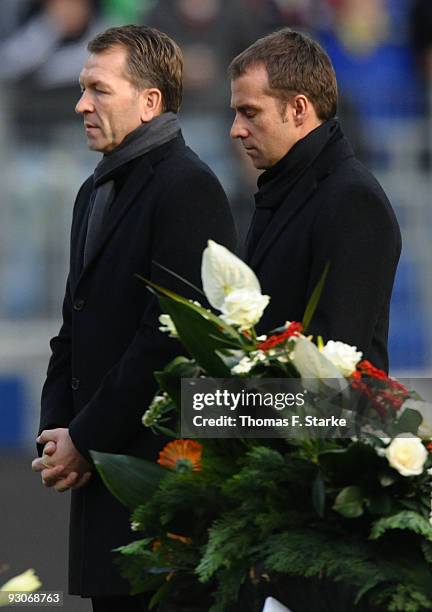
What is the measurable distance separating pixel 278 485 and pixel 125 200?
1.40 meters

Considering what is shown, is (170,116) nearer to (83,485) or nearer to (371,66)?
(83,485)

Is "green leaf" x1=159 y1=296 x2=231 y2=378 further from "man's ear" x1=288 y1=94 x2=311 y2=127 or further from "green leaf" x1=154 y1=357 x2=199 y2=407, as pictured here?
"man's ear" x1=288 y1=94 x2=311 y2=127

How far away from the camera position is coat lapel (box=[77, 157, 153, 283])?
3.74 metres

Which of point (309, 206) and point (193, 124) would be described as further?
point (193, 124)

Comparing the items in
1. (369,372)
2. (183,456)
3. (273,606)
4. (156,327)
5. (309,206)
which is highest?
(309,206)

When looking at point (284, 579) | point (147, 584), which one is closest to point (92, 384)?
point (147, 584)

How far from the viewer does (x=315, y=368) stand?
8.27ft

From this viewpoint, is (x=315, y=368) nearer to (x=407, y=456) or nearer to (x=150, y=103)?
(x=407, y=456)

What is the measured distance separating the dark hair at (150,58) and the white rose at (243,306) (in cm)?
128

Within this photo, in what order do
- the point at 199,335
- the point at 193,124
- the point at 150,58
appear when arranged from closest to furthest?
1. the point at 199,335
2. the point at 150,58
3. the point at 193,124

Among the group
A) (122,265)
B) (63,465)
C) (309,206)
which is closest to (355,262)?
(309,206)

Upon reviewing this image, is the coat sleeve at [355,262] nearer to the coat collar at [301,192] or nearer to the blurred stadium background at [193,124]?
the coat collar at [301,192]

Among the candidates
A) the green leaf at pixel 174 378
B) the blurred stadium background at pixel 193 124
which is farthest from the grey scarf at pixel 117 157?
the blurred stadium background at pixel 193 124

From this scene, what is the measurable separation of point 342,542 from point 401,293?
826 cm
